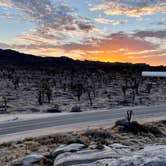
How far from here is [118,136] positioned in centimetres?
2461

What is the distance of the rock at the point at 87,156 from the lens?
14.7 m

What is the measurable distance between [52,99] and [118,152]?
41282 mm

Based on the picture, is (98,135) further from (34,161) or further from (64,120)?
(64,120)

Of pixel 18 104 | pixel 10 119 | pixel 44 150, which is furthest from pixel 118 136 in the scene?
pixel 18 104

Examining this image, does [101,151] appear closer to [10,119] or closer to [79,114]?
[10,119]

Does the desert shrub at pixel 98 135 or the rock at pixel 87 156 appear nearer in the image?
the rock at pixel 87 156

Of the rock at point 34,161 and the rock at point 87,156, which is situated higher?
the rock at point 87,156

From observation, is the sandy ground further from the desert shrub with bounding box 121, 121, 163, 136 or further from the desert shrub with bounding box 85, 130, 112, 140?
the desert shrub with bounding box 85, 130, 112, 140

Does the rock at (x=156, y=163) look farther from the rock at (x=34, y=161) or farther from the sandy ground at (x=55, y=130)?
the sandy ground at (x=55, y=130)

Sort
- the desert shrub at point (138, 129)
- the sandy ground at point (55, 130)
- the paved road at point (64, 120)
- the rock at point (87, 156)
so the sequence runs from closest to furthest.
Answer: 1. the rock at point (87, 156)
2. the desert shrub at point (138, 129)
3. the sandy ground at point (55, 130)
4. the paved road at point (64, 120)

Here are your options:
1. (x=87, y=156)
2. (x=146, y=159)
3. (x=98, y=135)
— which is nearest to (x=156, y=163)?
(x=146, y=159)

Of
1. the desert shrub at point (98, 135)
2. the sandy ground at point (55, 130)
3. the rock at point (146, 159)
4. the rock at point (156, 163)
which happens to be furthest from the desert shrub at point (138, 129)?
the rock at point (156, 163)

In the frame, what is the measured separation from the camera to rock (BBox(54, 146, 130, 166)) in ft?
48.1

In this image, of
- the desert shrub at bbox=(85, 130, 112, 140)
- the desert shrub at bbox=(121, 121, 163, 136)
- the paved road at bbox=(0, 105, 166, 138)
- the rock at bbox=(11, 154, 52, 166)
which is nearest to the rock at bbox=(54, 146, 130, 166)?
the rock at bbox=(11, 154, 52, 166)
